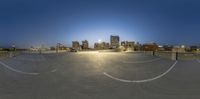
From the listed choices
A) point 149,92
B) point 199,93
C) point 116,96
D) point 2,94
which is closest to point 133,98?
point 116,96

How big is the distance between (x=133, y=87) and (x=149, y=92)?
74 cm

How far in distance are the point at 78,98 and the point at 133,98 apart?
1.30m

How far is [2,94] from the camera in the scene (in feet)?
17.5

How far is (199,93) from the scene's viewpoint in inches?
217

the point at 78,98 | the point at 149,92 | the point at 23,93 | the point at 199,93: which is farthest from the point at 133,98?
the point at 23,93

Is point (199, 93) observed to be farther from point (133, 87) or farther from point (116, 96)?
point (116, 96)

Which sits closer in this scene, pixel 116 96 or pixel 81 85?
pixel 116 96

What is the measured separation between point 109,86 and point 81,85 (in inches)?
33.8

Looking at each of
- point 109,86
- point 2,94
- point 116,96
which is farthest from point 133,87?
point 2,94

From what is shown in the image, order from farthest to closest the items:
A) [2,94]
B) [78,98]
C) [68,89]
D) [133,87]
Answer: [133,87] → [68,89] → [2,94] → [78,98]

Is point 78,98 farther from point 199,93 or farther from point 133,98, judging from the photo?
point 199,93

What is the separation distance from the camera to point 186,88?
618 centimetres

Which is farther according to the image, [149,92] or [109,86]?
[109,86]

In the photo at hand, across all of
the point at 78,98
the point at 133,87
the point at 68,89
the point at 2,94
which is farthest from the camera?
the point at 133,87
